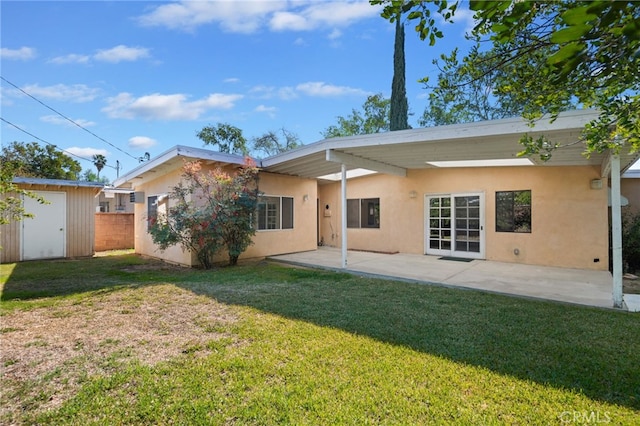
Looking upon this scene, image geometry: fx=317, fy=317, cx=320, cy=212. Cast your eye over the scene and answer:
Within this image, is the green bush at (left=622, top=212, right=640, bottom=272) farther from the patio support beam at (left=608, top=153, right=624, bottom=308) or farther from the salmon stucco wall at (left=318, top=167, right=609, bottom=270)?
the patio support beam at (left=608, top=153, right=624, bottom=308)

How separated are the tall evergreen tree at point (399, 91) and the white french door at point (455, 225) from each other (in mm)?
7629

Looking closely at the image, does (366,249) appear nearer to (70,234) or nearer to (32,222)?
(70,234)

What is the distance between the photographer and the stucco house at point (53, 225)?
9.66m

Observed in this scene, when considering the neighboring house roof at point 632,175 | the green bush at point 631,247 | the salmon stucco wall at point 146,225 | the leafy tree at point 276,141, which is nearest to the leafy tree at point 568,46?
the green bush at point 631,247

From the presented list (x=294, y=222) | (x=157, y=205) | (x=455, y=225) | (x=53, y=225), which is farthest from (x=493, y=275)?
(x=53, y=225)

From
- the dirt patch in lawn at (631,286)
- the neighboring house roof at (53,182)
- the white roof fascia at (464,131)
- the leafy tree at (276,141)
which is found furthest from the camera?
the leafy tree at (276,141)

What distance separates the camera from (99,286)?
6160 millimetres

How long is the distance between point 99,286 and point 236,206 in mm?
3235

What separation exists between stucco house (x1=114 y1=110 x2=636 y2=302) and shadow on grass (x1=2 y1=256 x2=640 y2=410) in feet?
6.58

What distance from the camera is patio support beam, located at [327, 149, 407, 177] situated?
7645mm

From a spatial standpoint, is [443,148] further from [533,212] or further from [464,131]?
[533,212]

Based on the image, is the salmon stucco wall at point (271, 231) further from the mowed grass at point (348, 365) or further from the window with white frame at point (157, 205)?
the mowed grass at point (348, 365)

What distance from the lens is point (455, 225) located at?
9867 mm

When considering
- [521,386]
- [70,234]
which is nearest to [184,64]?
[70,234]
